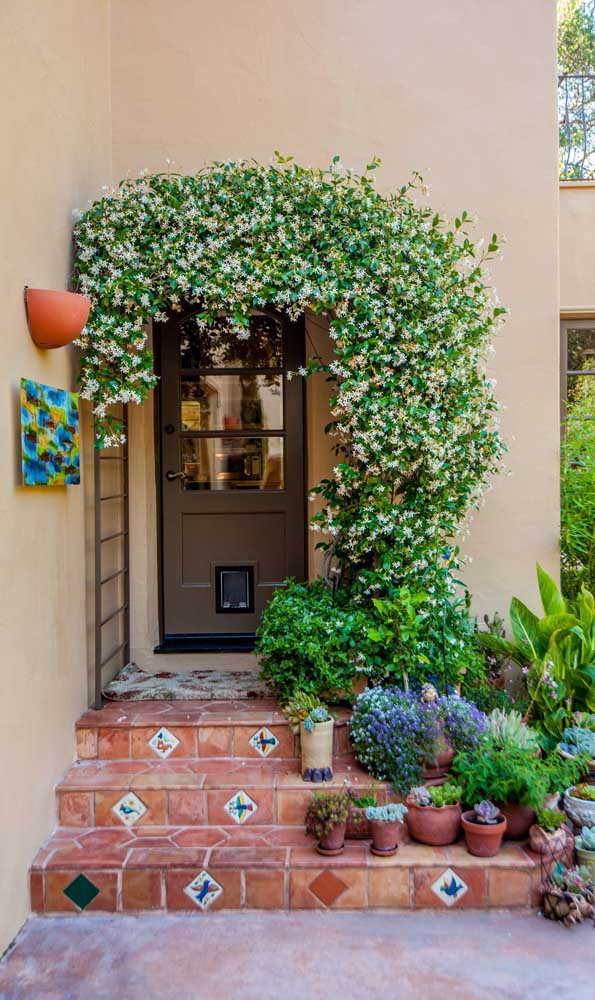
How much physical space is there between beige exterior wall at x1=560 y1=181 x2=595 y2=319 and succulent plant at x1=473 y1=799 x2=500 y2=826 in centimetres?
308

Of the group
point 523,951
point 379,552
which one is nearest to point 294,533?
point 379,552

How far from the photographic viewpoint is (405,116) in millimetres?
4141

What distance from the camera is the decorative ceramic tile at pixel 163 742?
3.38 metres

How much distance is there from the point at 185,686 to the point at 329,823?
129 cm

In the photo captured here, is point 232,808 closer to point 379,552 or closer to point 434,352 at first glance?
point 379,552

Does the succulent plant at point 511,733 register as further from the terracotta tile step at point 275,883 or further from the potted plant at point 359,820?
the potted plant at point 359,820

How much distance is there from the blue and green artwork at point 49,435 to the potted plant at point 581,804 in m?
2.61

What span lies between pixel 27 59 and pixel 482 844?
3.67 meters

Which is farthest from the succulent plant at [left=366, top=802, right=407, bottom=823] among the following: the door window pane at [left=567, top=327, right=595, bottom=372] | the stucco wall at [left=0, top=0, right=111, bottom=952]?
the door window pane at [left=567, top=327, right=595, bottom=372]

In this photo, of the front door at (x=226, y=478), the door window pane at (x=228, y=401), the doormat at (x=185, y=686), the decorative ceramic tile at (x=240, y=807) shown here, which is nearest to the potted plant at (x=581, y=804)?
the decorative ceramic tile at (x=240, y=807)

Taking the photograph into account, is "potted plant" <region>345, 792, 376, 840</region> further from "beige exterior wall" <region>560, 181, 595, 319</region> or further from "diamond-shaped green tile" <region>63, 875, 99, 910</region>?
"beige exterior wall" <region>560, 181, 595, 319</region>

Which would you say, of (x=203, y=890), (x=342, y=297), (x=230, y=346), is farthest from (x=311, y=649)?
(x=230, y=346)

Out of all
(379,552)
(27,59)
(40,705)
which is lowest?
(40,705)

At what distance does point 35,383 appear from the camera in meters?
2.85
